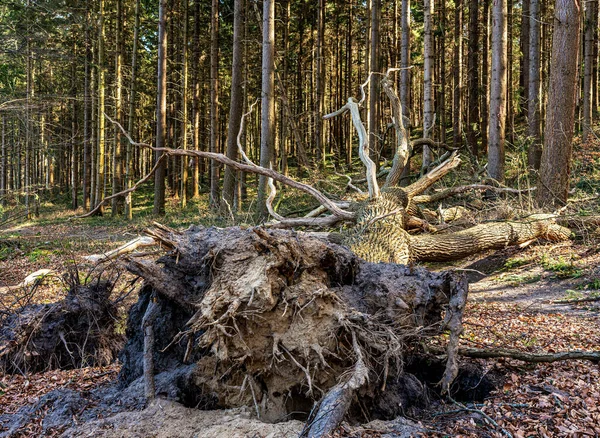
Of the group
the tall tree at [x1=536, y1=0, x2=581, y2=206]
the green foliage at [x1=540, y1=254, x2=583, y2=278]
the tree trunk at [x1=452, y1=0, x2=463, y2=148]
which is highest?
the tree trunk at [x1=452, y1=0, x2=463, y2=148]

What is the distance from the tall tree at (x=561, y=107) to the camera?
917cm

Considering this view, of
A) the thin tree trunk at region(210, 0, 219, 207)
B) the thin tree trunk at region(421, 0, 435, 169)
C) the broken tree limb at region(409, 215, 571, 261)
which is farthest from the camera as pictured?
the thin tree trunk at region(210, 0, 219, 207)

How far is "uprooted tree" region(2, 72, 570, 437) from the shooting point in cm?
369

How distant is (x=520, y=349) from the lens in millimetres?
4406

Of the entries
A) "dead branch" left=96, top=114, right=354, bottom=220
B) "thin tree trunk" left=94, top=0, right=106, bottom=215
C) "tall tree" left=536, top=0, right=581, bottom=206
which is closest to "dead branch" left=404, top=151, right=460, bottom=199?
"dead branch" left=96, top=114, right=354, bottom=220

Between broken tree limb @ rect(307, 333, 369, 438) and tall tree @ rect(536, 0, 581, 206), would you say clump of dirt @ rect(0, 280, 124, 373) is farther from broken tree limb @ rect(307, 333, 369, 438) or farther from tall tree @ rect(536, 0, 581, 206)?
tall tree @ rect(536, 0, 581, 206)

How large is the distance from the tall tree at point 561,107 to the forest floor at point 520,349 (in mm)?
887

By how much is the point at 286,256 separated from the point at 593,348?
304cm

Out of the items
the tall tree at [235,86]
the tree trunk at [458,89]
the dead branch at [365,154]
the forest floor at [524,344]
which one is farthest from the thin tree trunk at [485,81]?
the dead branch at [365,154]

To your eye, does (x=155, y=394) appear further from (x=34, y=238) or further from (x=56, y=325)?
(x=34, y=238)

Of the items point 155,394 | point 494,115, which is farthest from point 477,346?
point 494,115

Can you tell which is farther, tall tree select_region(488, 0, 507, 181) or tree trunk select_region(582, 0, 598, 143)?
tree trunk select_region(582, 0, 598, 143)

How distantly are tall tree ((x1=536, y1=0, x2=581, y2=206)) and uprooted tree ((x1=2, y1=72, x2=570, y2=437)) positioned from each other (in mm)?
6400

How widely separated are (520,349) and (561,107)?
6890 millimetres
